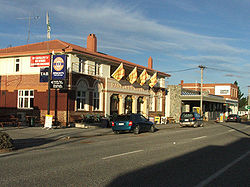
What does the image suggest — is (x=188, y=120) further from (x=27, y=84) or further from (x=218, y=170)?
(x=218, y=170)

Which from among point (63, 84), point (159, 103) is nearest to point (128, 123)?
point (63, 84)

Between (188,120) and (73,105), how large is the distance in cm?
1230

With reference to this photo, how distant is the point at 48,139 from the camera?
55.5 feet

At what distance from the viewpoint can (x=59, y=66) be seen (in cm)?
2383

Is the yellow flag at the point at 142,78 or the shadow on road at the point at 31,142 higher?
the yellow flag at the point at 142,78

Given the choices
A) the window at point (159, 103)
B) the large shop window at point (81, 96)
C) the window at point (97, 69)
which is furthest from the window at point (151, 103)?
the large shop window at point (81, 96)

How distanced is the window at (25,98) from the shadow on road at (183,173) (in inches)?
810

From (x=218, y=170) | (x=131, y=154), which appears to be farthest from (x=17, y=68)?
(x=218, y=170)

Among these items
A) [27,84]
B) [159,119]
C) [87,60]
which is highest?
[87,60]

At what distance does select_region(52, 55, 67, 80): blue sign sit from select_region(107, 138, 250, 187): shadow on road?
49.4ft

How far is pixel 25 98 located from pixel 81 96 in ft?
18.0

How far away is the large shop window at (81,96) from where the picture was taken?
27.7m

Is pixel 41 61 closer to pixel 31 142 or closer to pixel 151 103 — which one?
pixel 31 142

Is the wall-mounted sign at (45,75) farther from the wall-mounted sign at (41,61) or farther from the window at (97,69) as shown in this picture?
the window at (97,69)
